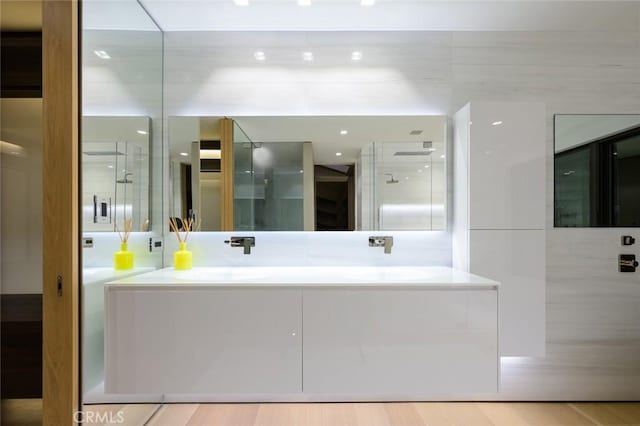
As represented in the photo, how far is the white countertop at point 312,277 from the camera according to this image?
5.83 ft

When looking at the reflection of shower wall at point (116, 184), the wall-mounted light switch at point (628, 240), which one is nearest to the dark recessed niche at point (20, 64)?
the reflection of shower wall at point (116, 184)

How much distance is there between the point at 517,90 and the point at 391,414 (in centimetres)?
228

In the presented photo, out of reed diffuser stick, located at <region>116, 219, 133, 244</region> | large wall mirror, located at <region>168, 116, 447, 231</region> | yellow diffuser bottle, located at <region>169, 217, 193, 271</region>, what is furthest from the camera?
large wall mirror, located at <region>168, 116, 447, 231</region>

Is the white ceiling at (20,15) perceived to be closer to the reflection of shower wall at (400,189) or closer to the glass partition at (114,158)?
the glass partition at (114,158)

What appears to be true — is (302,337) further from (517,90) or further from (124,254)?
(517,90)

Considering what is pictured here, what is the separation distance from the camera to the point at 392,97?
239cm

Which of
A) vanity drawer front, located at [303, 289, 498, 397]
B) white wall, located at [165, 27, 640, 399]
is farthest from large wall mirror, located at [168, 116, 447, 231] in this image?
vanity drawer front, located at [303, 289, 498, 397]

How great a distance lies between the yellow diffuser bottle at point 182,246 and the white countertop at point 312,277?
0.07 metres

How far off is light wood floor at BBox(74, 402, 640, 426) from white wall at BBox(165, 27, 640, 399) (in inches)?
4.8

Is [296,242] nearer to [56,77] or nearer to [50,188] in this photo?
[50,188]

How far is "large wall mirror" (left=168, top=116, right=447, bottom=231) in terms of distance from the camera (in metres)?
2.37

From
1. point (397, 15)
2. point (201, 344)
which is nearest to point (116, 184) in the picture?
point (201, 344)

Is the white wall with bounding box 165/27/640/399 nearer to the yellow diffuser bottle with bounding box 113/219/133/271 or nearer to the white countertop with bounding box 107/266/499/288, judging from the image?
the white countertop with bounding box 107/266/499/288

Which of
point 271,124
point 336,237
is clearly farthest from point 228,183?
point 336,237
